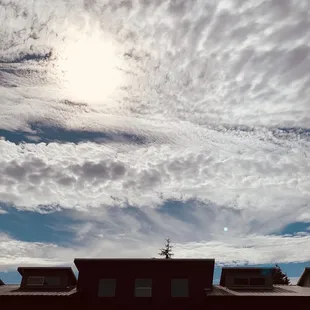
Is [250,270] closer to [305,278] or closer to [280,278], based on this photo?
[305,278]

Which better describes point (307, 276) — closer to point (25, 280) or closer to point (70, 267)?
point (70, 267)

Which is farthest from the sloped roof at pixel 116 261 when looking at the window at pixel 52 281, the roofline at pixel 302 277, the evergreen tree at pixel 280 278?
the evergreen tree at pixel 280 278

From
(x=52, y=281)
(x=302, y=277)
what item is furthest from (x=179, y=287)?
(x=302, y=277)

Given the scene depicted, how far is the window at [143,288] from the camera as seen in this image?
26.0 metres

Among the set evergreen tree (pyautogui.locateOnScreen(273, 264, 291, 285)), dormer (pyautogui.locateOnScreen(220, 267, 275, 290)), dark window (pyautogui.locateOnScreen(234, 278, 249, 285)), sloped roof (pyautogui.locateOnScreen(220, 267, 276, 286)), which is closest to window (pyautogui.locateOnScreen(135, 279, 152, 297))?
dormer (pyautogui.locateOnScreen(220, 267, 275, 290))

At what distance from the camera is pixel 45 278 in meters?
27.6

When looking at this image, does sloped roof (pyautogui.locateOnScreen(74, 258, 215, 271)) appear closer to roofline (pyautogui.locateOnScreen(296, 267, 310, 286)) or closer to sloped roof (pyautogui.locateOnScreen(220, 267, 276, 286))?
sloped roof (pyautogui.locateOnScreen(220, 267, 276, 286))

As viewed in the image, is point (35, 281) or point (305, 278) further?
point (305, 278)

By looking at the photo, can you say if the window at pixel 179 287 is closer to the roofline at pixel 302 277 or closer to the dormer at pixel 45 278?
the dormer at pixel 45 278

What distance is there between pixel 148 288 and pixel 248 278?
8969mm

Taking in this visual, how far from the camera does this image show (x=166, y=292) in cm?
2595

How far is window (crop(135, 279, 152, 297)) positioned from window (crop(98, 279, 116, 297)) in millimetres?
1966

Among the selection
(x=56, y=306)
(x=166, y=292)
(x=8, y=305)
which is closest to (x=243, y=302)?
(x=166, y=292)

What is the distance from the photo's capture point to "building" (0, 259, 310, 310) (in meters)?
24.4
